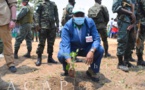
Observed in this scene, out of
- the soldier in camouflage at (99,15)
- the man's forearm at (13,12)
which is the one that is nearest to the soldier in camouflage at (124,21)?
the soldier in camouflage at (99,15)

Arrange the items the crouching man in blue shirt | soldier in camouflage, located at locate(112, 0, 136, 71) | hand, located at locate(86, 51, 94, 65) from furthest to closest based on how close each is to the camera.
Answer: soldier in camouflage, located at locate(112, 0, 136, 71), the crouching man in blue shirt, hand, located at locate(86, 51, 94, 65)

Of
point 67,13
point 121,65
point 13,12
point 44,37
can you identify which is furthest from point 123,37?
point 67,13

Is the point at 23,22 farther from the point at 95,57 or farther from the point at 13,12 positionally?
the point at 95,57

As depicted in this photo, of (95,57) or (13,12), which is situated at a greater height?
(13,12)

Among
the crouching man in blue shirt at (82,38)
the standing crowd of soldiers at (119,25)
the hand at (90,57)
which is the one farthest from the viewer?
the standing crowd of soldiers at (119,25)

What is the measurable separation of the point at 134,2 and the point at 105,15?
1.95 meters

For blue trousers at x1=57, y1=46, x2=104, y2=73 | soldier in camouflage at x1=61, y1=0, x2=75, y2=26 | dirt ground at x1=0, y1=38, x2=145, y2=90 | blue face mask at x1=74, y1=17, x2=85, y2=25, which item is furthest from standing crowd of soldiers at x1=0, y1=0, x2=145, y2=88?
soldier in camouflage at x1=61, y1=0, x2=75, y2=26

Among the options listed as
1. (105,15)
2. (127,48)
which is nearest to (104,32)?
(105,15)

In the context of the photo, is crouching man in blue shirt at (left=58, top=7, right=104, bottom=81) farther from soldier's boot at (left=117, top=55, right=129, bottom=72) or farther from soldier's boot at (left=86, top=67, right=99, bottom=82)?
soldier's boot at (left=117, top=55, right=129, bottom=72)

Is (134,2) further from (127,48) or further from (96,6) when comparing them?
(96,6)

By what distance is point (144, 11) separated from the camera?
613 centimetres

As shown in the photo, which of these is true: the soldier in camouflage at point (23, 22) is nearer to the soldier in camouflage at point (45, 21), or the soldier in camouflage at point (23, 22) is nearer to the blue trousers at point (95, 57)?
the soldier in camouflage at point (45, 21)

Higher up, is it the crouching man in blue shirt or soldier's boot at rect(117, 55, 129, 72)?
the crouching man in blue shirt

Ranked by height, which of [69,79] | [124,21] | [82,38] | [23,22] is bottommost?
[69,79]
